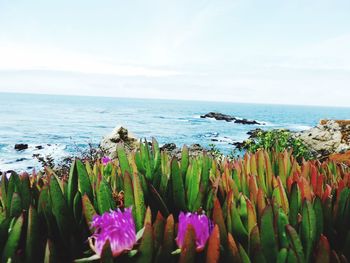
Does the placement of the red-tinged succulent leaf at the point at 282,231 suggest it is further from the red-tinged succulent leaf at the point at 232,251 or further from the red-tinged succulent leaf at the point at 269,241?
the red-tinged succulent leaf at the point at 232,251

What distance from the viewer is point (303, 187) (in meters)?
1.75

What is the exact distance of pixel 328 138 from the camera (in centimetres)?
1090

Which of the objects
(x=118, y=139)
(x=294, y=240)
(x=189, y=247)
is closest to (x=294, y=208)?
(x=294, y=240)

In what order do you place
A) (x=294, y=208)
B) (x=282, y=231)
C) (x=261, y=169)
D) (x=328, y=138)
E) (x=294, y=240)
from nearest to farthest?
(x=294, y=240) < (x=282, y=231) < (x=294, y=208) < (x=261, y=169) < (x=328, y=138)

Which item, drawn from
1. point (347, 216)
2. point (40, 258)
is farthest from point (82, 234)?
point (347, 216)

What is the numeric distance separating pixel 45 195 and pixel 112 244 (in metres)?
0.50

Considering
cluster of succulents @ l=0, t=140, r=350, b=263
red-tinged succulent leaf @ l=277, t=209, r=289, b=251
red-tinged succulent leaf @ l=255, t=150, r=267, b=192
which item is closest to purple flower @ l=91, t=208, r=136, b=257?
cluster of succulents @ l=0, t=140, r=350, b=263

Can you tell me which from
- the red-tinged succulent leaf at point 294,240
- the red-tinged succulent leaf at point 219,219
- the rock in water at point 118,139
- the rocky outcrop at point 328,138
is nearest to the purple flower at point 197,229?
the red-tinged succulent leaf at point 219,219

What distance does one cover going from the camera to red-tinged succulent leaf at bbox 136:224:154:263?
3.74 feet

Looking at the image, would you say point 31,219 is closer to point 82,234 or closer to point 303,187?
point 82,234

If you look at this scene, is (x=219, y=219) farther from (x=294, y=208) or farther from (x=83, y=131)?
(x=83, y=131)

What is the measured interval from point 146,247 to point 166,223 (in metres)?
0.10

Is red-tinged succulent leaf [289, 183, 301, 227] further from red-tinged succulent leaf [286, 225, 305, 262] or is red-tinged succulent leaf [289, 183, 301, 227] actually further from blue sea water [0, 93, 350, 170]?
blue sea water [0, 93, 350, 170]

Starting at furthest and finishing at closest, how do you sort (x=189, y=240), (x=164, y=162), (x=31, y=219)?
(x=164, y=162) → (x=31, y=219) → (x=189, y=240)
